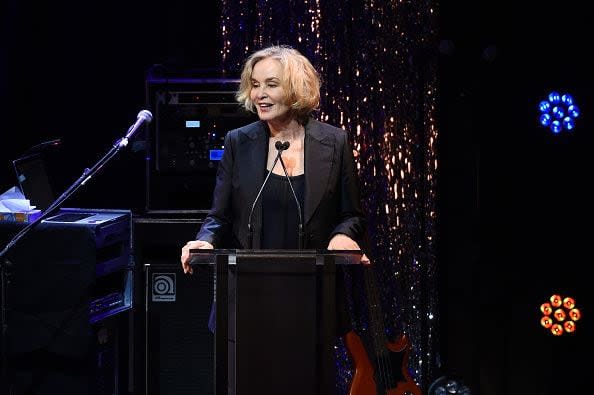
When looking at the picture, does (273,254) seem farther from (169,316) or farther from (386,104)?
(386,104)

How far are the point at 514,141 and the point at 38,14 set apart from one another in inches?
110

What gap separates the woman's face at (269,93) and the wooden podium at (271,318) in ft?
2.31

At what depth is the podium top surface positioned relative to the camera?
2.94m

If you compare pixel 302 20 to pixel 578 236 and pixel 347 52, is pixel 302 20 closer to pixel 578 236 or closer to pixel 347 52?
pixel 347 52

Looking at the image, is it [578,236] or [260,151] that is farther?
[578,236]

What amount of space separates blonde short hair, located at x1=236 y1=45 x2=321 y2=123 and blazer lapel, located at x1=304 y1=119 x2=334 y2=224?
92 millimetres

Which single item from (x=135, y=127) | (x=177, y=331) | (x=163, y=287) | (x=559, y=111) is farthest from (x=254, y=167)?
(x=559, y=111)

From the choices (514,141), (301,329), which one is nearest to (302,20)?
(514,141)

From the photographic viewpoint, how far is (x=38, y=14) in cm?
530

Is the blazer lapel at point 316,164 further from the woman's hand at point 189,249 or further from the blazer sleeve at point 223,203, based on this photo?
the woman's hand at point 189,249

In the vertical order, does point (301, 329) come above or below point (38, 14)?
below

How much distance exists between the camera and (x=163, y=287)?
14.6 feet

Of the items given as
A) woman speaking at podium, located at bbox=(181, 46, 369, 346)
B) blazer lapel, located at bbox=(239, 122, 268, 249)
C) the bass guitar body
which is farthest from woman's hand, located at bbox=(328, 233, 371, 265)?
the bass guitar body

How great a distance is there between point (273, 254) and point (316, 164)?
622 millimetres
